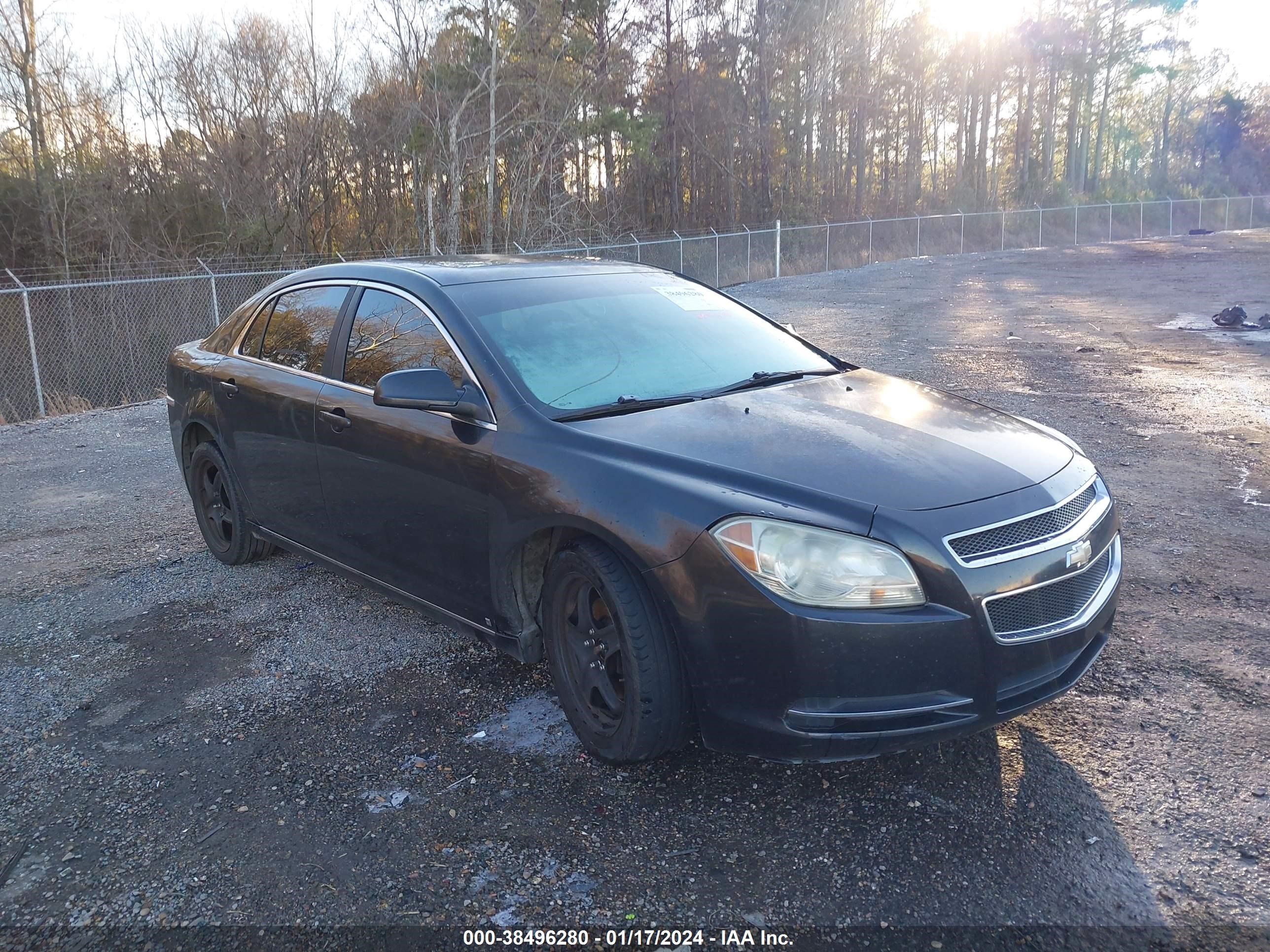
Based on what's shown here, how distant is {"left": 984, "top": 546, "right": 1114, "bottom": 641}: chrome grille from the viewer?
289 cm

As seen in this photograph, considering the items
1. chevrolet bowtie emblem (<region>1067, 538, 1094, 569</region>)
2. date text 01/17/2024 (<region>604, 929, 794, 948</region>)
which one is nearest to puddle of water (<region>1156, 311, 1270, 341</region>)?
chevrolet bowtie emblem (<region>1067, 538, 1094, 569</region>)

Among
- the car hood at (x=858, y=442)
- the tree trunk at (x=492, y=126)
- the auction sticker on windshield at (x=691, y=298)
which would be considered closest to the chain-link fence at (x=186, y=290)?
the auction sticker on windshield at (x=691, y=298)

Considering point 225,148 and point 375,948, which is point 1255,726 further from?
point 225,148

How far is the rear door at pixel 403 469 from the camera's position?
3752 millimetres

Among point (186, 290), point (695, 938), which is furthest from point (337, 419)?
point (186, 290)

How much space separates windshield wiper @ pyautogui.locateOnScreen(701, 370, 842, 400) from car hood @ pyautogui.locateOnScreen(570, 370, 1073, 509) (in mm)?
52

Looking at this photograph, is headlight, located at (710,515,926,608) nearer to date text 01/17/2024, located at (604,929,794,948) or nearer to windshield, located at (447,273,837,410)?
date text 01/17/2024, located at (604,929,794,948)

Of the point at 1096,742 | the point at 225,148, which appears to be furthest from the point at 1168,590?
the point at 225,148

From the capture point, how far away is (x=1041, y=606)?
300 cm

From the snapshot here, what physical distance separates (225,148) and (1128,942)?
25.0m

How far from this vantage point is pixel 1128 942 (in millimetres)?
2500

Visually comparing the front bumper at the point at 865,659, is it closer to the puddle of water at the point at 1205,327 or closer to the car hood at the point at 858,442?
the car hood at the point at 858,442

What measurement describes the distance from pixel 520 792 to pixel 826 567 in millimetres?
1259

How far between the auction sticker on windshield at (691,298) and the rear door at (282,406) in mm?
1481
